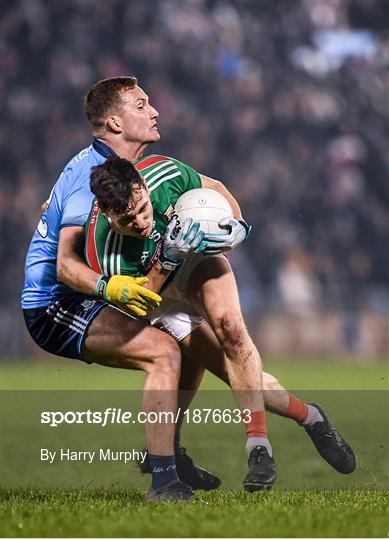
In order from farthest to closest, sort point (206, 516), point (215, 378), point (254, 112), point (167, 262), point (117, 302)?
point (254, 112) < point (215, 378) < point (167, 262) < point (117, 302) < point (206, 516)

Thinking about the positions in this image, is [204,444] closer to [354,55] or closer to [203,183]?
[203,183]

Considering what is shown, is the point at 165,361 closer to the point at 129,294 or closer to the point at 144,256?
the point at 129,294

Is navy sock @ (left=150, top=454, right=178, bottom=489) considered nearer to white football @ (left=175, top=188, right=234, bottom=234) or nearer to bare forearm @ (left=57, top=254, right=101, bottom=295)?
bare forearm @ (left=57, top=254, right=101, bottom=295)

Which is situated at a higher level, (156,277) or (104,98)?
(104,98)

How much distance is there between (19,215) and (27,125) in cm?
171

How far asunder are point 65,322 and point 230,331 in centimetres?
78

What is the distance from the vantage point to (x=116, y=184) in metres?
4.83

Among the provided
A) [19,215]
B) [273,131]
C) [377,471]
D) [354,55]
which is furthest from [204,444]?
[354,55]

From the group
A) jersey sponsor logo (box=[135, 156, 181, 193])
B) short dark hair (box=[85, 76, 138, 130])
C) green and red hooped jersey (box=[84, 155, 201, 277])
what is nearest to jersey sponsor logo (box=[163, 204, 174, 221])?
green and red hooped jersey (box=[84, 155, 201, 277])

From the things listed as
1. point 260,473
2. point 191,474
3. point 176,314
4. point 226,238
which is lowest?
point 191,474

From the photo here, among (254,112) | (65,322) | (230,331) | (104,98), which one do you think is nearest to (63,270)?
(65,322)

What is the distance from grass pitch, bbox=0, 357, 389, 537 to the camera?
4.09m

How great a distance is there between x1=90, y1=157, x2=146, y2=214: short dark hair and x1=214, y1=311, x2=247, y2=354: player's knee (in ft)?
2.39

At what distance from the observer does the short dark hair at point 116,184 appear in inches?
190
